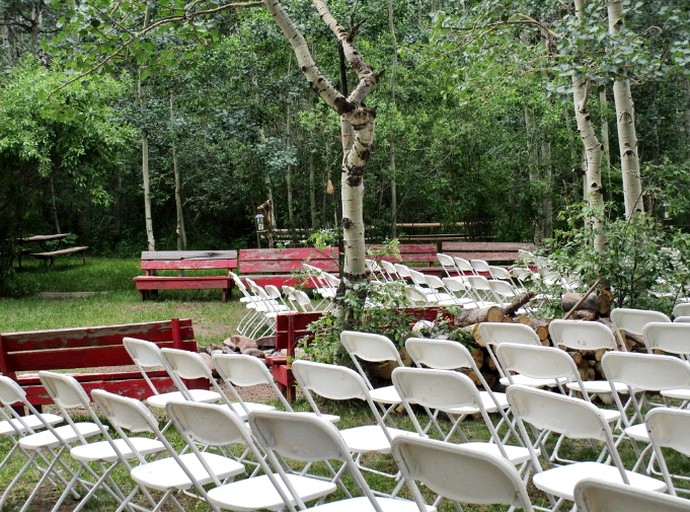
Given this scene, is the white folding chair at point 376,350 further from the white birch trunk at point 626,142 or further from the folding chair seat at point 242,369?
the white birch trunk at point 626,142

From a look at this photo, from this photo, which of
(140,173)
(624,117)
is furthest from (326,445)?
(140,173)

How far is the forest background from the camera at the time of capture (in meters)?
12.0

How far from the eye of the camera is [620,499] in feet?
5.96

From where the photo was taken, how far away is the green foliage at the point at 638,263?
7180 mm

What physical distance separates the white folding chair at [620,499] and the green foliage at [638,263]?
552 centimetres

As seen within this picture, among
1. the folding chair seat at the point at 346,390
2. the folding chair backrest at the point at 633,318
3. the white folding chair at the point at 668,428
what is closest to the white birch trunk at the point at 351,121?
the folding chair backrest at the point at 633,318

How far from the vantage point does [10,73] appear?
51.0ft

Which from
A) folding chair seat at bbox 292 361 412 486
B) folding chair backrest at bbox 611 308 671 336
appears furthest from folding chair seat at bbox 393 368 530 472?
folding chair backrest at bbox 611 308 671 336

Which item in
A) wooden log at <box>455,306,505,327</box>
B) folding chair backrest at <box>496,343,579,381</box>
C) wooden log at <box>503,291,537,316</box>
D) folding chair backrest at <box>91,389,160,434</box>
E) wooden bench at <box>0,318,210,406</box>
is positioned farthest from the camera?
wooden log at <box>503,291,537,316</box>

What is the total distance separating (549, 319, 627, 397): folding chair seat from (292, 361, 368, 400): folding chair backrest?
158 cm

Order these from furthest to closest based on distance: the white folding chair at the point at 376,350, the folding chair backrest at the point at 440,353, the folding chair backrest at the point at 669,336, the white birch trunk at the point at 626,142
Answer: the white birch trunk at the point at 626,142 < the white folding chair at the point at 376,350 < the folding chair backrest at the point at 669,336 < the folding chair backrest at the point at 440,353

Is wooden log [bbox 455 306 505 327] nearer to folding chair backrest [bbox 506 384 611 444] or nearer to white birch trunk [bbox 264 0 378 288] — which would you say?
white birch trunk [bbox 264 0 378 288]

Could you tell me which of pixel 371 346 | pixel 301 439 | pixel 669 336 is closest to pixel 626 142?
pixel 669 336

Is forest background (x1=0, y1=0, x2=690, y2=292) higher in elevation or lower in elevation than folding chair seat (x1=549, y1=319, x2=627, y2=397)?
higher
